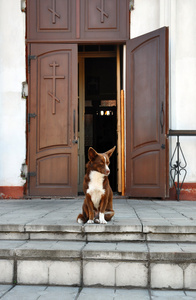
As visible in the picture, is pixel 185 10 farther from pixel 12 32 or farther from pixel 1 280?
pixel 1 280

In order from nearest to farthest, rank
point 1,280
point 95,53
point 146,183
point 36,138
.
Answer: point 1,280, point 146,183, point 36,138, point 95,53

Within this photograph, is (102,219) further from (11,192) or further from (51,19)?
(51,19)

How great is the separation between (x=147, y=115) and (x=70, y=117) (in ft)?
4.09

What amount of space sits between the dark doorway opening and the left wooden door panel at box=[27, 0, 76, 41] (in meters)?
2.99

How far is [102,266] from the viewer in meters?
→ 2.76

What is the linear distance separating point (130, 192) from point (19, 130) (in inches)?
80.6

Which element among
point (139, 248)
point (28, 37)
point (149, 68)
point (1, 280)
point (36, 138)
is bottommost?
point (1, 280)

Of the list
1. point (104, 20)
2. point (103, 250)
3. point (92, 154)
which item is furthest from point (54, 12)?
point (103, 250)

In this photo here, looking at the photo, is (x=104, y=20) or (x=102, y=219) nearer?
(x=102, y=219)

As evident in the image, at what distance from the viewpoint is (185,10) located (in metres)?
5.92

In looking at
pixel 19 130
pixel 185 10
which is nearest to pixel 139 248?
pixel 19 130

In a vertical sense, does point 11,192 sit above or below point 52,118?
below

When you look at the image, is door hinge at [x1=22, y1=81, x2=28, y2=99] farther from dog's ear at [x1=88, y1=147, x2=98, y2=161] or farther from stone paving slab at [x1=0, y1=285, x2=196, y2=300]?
stone paving slab at [x1=0, y1=285, x2=196, y2=300]

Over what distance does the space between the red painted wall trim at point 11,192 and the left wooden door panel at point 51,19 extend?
8.01 ft
